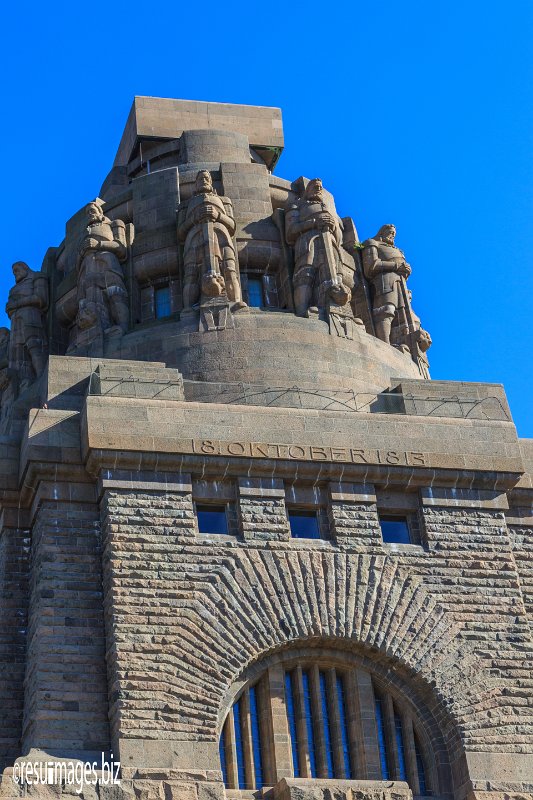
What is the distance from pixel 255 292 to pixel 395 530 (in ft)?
29.9

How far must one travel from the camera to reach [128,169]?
49.8 meters

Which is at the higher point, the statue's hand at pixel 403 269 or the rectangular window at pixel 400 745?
the statue's hand at pixel 403 269

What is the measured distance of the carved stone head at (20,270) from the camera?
4672cm

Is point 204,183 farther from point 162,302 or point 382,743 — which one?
point 382,743

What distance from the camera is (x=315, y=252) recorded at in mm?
43969

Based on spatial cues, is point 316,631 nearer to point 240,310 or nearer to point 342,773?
point 342,773

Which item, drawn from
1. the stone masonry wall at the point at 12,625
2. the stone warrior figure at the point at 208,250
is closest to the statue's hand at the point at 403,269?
the stone warrior figure at the point at 208,250

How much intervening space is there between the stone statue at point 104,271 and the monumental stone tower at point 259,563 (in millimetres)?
241

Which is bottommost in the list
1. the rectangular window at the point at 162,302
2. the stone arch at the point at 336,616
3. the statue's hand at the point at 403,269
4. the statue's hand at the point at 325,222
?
the stone arch at the point at 336,616

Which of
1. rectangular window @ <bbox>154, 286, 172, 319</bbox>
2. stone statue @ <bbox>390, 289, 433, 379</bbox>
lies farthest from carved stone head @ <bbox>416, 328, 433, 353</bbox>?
rectangular window @ <bbox>154, 286, 172, 319</bbox>

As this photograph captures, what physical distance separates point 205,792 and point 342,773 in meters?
3.38

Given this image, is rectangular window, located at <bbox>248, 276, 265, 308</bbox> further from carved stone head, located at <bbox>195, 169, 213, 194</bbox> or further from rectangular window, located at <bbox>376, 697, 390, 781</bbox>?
rectangular window, located at <bbox>376, 697, 390, 781</bbox>

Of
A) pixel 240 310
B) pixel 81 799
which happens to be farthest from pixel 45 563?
pixel 240 310

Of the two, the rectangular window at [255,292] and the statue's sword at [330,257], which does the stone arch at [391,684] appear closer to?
the statue's sword at [330,257]
